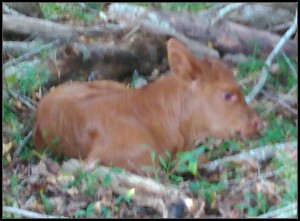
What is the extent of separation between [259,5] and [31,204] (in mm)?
3409

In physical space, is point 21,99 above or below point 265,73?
below

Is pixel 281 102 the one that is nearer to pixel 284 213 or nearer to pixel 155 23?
pixel 155 23

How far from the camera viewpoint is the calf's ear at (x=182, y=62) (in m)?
4.38

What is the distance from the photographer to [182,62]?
442cm

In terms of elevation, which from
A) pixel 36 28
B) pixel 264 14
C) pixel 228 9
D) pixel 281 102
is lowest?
pixel 281 102

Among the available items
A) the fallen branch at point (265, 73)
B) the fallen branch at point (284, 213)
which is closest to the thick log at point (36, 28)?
the fallen branch at point (265, 73)

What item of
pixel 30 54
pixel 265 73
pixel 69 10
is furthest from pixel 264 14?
pixel 30 54

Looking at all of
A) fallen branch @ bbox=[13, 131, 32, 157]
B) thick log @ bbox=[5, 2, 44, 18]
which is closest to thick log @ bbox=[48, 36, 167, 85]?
Answer: fallen branch @ bbox=[13, 131, 32, 157]

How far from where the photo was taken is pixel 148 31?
6266 mm

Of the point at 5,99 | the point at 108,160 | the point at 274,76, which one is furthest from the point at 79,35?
the point at 108,160

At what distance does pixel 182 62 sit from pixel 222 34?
1955 millimetres

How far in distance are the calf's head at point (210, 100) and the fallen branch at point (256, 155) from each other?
159 millimetres

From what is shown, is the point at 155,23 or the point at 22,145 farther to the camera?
the point at 155,23

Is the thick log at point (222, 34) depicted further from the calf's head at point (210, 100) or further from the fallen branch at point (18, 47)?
the calf's head at point (210, 100)
